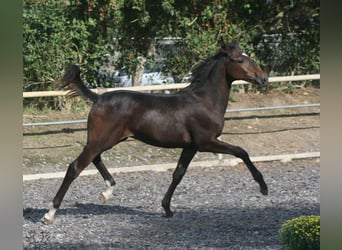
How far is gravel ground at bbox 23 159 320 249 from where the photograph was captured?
587 centimetres

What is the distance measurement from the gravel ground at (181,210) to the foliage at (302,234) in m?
1.06

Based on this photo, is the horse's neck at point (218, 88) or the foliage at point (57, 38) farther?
the foliage at point (57, 38)

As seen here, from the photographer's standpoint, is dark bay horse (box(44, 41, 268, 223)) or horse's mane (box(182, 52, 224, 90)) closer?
dark bay horse (box(44, 41, 268, 223))

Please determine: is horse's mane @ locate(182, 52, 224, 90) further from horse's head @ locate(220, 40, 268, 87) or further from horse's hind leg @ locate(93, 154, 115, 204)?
horse's hind leg @ locate(93, 154, 115, 204)

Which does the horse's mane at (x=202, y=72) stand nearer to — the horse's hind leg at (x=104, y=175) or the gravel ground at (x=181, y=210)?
the horse's hind leg at (x=104, y=175)

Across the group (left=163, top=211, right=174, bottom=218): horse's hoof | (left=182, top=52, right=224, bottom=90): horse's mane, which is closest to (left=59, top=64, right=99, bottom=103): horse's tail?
(left=182, top=52, right=224, bottom=90): horse's mane

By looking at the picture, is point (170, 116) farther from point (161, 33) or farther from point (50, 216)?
point (161, 33)

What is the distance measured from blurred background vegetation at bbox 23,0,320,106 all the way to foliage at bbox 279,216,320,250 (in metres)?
8.41

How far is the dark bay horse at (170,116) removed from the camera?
22.5 ft

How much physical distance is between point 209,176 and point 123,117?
334 centimetres

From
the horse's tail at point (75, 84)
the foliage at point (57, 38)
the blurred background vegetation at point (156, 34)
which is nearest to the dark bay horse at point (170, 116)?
the horse's tail at point (75, 84)

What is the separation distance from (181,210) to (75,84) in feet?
6.06

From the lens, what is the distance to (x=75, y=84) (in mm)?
7156

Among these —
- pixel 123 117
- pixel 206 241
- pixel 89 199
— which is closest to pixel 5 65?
pixel 206 241
